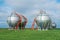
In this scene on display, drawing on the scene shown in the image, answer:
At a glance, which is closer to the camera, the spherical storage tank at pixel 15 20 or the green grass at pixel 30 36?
the green grass at pixel 30 36

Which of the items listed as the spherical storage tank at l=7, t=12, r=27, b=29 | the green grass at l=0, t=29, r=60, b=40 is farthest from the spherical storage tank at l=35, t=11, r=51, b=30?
the green grass at l=0, t=29, r=60, b=40

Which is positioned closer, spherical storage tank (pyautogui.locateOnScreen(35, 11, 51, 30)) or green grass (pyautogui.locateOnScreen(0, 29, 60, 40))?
green grass (pyautogui.locateOnScreen(0, 29, 60, 40))

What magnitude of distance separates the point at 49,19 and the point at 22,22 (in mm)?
8850

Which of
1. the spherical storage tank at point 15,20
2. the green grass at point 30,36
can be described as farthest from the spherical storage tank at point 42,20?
the green grass at point 30,36

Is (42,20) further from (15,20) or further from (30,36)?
(30,36)

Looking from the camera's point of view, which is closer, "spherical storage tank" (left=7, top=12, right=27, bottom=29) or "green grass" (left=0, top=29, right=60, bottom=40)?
"green grass" (left=0, top=29, right=60, bottom=40)

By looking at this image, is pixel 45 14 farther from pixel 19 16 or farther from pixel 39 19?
pixel 19 16

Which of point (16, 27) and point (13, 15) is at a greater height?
point (13, 15)

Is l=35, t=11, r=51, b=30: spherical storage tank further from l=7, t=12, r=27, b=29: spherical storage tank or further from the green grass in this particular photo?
the green grass

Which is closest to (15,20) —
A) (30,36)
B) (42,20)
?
(42,20)

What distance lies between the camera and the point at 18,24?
60125mm

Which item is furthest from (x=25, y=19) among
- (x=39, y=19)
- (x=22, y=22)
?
(x=39, y=19)

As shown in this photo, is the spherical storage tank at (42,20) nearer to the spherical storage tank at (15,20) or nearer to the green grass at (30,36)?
the spherical storage tank at (15,20)

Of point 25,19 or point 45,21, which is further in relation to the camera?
point 25,19
